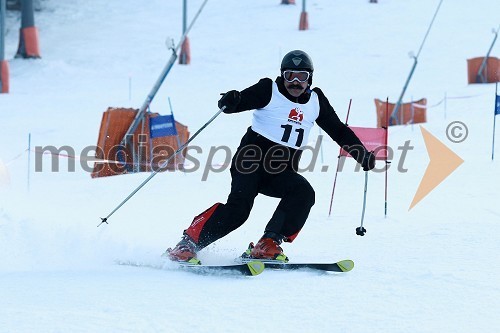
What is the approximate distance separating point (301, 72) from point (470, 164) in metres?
6.29

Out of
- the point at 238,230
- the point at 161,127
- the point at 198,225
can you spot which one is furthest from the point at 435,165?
the point at 198,225

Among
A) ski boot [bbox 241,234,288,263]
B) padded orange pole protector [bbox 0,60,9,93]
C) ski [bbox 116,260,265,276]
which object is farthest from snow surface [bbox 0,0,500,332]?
padded orange pole protector [bbox 0,60,9,93]

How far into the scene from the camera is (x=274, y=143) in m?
5.94

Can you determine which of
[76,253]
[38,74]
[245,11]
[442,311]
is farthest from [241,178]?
[245,11]

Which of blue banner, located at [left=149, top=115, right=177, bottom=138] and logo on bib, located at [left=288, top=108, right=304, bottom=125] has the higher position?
logo on bib, located at [left=288, top=108, right=304, bottom=125]

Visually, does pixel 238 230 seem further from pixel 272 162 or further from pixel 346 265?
pixel 346 265

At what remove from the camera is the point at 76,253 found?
6.08m

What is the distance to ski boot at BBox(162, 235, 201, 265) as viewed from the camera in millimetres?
5719

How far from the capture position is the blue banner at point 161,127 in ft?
41.1

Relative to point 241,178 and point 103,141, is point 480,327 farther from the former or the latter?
point 103,141

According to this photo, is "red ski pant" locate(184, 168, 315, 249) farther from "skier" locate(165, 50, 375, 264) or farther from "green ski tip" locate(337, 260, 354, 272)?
"green ski tip" locate(337, 260, 354, 272)

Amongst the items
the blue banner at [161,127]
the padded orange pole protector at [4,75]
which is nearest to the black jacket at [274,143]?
the blue banner at [161,127]

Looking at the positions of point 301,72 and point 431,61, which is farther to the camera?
point 431,61

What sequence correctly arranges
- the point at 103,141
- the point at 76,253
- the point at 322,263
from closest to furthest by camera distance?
the point at 322,263 → the point at 76,253 → the point at 103,141
